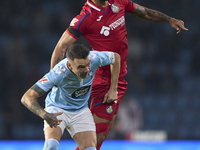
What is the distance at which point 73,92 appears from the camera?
3680mm

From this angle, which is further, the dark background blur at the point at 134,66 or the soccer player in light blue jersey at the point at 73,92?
the dark background blur at the point at 134,66

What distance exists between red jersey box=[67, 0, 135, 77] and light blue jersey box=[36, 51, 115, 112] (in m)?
0.22

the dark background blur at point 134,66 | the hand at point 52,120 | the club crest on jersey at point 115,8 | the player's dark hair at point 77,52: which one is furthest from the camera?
the dark background blur at point 134,66

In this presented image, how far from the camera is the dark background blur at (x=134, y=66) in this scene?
8391mm

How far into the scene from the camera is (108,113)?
162 inches

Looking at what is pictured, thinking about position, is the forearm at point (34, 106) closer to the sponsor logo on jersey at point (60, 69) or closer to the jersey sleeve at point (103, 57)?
the sponsor logo on jersey at point (60, 69)

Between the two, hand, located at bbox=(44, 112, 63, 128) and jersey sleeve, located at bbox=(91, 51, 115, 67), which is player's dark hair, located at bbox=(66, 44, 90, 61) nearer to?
jersey sleeve, located at bbox=(91, 51, 115, 67)

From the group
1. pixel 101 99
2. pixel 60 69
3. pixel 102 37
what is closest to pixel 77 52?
pixel 60 69

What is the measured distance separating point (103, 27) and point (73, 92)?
0.73 m

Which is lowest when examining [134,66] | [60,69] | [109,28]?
[134,66]

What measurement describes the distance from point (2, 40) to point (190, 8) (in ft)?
17.7

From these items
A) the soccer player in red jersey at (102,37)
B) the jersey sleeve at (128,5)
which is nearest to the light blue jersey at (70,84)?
the soccer player in red jersey at (102,37)

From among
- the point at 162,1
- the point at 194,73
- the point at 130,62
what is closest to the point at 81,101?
the point at 130,62

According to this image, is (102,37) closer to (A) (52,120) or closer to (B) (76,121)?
(B) (76,121)
